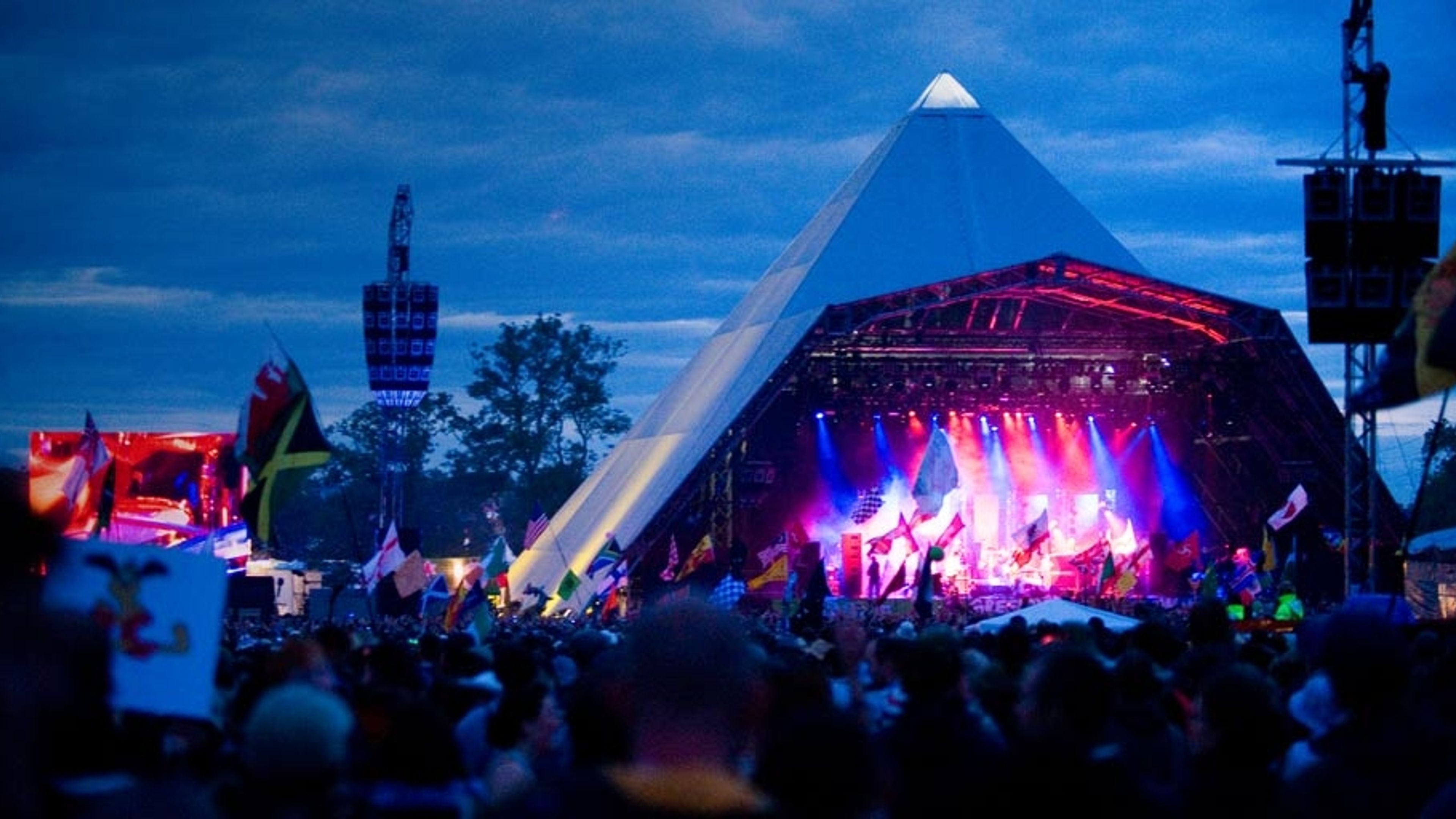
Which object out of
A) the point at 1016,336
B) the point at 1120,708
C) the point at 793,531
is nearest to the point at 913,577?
the point at 793,531

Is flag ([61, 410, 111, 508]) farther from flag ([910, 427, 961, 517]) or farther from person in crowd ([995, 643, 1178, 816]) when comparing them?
flag ([910, 427, 961, 517])

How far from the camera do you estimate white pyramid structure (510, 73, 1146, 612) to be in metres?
40.3

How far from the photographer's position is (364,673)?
33.1 ft

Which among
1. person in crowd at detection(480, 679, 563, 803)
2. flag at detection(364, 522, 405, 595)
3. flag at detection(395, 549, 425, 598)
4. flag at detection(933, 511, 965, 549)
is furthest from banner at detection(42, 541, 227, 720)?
flag at detection(933, 511, 965, 549)

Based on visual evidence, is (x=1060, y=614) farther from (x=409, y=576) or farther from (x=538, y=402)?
(x=538, y=402)

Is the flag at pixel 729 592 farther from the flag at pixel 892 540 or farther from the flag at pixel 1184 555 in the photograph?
the flag at pixel 1184 555

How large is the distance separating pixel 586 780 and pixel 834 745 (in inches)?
28.7

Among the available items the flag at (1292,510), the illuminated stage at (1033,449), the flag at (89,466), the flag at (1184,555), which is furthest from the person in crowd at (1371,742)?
the flag at (1184,555)

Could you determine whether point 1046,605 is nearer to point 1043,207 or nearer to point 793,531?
point 793,531

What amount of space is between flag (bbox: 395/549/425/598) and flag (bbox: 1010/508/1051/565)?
1402 cm

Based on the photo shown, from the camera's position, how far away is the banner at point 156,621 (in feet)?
20.2

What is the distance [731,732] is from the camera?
367 centimetres

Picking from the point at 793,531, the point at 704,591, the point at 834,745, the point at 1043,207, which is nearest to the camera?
the point at 834,745

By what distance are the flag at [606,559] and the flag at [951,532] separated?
737cm
